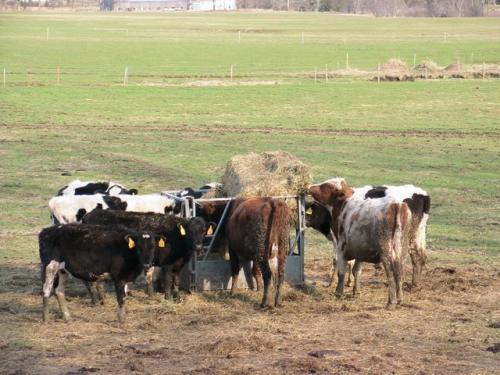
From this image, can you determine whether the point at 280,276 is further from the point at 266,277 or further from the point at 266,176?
the point at 266,176

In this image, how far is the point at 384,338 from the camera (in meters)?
13.7

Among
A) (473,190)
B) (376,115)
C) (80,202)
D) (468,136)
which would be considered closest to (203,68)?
(376,115)

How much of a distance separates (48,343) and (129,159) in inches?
714

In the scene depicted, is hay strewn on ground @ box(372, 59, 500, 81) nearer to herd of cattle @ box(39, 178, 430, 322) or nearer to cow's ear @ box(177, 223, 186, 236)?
herd of cattle @ box(39, 178, 430, 322)

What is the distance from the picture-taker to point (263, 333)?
1386 centimetres

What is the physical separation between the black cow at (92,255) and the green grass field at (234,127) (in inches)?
173

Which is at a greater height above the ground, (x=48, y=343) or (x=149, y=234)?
(x=149, y=234)

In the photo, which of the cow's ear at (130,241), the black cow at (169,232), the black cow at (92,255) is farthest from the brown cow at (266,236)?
the cow's ear at (130,241)

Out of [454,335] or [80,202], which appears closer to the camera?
[454,335]

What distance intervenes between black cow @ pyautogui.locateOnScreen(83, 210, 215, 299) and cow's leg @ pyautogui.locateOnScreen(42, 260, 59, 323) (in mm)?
1679

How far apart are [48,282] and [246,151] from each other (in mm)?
18427

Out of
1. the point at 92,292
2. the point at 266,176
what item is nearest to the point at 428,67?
the point at 266,176

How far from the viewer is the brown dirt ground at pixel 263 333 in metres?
12.4

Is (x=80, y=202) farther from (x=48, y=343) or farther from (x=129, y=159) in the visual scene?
(x=129, y=159)
